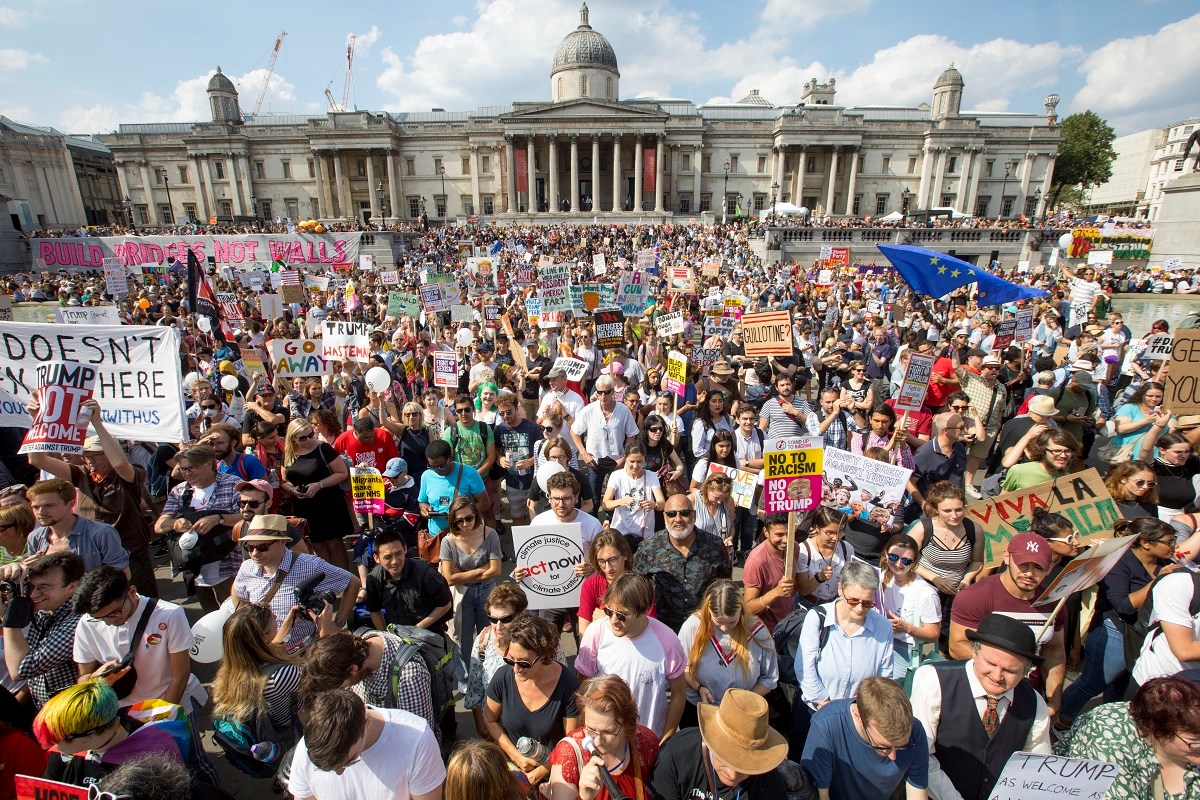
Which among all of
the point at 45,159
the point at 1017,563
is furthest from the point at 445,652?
the point at 45,159

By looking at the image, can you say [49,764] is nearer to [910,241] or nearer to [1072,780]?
[1072,780]

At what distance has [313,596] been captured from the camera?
11.7 ft

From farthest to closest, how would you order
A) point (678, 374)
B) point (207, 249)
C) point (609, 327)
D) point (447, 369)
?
1. point (207, 249)
2. point (609, 327)
3. point (447, 369)
4. point (678, 374)

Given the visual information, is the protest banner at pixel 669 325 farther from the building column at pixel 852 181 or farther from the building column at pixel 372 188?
the building column at pixel 852 181

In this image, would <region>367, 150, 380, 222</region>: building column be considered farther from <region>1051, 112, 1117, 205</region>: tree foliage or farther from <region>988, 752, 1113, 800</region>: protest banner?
<region>1051, 112, 1117, 205</region>: tree foliage

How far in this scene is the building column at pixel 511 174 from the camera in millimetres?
60750

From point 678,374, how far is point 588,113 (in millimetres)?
59524

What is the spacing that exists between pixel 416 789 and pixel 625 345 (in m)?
7.84

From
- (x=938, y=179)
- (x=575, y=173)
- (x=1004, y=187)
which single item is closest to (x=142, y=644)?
(x=575, y=173)

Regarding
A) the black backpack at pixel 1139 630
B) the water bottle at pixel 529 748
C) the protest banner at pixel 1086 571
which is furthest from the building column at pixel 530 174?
the water bottle at pixel 529 748

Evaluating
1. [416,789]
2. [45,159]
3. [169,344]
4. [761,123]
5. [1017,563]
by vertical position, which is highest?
[761,123]

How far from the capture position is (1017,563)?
126 inches

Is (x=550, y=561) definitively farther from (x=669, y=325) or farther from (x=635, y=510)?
(x=669, y=325)

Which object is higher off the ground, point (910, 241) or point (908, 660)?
point (910, 241)
